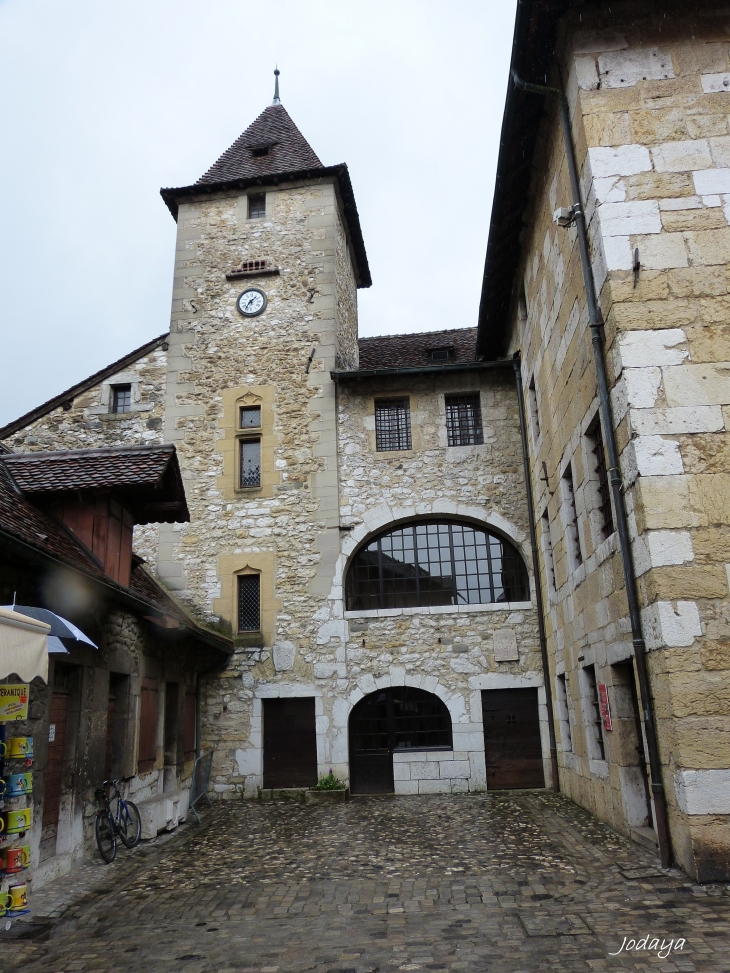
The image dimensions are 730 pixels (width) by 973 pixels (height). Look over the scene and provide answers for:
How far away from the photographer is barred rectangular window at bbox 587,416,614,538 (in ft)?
23.7

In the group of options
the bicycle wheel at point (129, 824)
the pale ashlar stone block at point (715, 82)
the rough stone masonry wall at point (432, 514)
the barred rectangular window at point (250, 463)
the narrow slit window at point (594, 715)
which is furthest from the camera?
the barred rectangular window at point (250, 463)

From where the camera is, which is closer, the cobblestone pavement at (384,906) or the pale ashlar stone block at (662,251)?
the cobblestone pavement at (384,906)

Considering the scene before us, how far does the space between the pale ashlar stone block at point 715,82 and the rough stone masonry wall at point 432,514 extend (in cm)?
595

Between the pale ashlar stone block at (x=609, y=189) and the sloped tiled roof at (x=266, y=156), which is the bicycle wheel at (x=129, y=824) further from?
the sloped tiled roof at (x=266, y=156)

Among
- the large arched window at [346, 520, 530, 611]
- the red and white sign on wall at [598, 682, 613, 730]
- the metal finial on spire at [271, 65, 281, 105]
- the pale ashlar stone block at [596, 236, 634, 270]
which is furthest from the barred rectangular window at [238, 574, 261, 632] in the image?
the metal finial on spire at [271, 65, 281, 105]

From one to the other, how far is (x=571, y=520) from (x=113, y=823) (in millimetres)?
5910

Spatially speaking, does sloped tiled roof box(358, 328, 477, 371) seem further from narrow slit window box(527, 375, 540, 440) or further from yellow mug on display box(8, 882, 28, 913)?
yellow mug on display box(8, 882, 28, 913)

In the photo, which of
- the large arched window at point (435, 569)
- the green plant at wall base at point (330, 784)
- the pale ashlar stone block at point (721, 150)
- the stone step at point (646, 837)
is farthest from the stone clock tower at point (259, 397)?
the pale ashlar stone block at point (721, 150)

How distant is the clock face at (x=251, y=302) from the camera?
1334 centimetres

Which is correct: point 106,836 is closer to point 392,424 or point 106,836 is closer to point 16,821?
point 16,821

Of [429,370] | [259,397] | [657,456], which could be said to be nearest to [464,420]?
[429,370]

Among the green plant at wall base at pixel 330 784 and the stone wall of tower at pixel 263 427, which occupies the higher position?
the stone wall of tower at pixel 263 427

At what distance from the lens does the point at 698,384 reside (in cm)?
599

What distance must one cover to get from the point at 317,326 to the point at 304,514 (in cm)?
347
